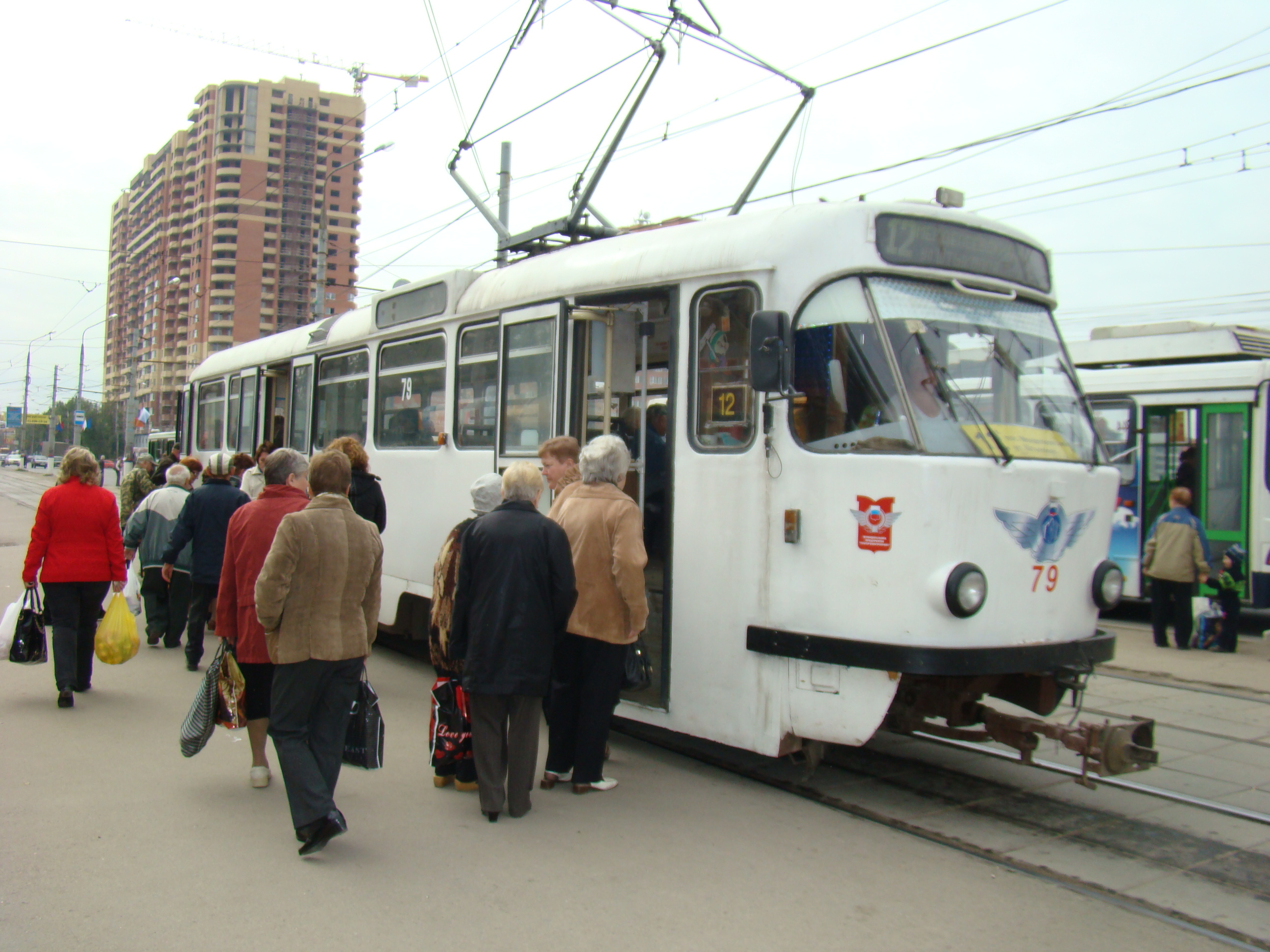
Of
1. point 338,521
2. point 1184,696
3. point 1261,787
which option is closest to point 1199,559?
point 1184,696

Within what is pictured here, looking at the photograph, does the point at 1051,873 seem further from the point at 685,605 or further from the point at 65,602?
the point at 65,602

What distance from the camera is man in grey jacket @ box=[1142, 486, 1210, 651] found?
10453 mm

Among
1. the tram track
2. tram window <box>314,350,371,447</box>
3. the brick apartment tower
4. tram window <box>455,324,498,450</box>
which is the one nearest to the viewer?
the tram track

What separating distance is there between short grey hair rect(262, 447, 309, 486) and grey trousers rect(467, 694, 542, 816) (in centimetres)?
147

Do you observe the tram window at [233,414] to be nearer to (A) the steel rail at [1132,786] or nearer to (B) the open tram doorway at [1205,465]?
(A) the steel rail at [1132,786]

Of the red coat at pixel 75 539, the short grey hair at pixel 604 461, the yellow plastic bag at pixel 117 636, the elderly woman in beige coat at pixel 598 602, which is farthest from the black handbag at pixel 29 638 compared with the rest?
the short grey hair at pixel 604 461

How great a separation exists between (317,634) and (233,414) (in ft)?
31.3

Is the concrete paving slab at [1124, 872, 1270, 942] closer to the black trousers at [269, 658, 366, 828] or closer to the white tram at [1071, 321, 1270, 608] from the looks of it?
the black trousers at [269, 658, 366, 828]

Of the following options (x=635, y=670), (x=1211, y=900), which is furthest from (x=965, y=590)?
(x=635, y=670)

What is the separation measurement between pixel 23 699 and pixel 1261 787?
7681 millimetres

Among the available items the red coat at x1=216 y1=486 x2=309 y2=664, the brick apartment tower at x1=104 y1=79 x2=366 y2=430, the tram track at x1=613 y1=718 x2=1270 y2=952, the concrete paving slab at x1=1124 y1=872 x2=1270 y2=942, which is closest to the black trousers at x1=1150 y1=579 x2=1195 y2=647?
the tram track at x1=613 y1=718 x2=1270 y2=952

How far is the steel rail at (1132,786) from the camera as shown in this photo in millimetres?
5273

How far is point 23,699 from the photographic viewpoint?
6984 mm

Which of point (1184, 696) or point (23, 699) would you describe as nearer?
point (23, 699)
